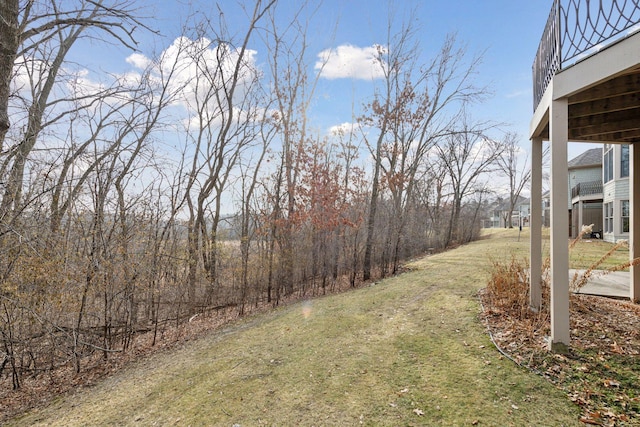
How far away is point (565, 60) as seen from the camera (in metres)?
3.15

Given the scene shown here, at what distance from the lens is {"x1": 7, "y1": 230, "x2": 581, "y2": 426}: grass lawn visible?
2740 millimetres

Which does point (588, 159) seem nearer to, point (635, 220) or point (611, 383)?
point (635, 220)

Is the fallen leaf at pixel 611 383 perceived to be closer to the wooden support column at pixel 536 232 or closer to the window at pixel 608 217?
the wooden support column at pixel 536 232

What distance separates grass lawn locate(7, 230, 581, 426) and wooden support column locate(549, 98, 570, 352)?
0.63m

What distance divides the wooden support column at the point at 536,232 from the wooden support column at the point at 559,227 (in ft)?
3.47

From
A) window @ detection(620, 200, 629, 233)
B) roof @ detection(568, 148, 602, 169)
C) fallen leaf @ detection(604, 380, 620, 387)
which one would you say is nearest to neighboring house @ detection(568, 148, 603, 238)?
roof @ detection(568, 148, 602, 169)

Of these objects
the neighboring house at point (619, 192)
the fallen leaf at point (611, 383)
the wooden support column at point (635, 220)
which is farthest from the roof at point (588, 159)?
the fallen leaf at point (611, 383)

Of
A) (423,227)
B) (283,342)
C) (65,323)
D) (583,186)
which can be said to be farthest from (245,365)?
(583,186)

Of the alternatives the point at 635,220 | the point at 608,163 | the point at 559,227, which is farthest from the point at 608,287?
the point at 608,163

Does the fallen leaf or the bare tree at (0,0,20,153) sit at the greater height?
the bare tree at (0,0,20,153)

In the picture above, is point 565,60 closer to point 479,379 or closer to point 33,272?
point 479,379

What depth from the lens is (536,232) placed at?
4352 millimetres

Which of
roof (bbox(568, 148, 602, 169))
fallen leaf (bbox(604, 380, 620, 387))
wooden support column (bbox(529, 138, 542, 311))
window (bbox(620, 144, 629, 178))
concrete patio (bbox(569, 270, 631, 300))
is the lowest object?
fallen leaf (bbox(604, 380, 620, 387))

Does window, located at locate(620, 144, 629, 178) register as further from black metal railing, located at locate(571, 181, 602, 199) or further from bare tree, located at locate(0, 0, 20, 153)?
bare tree, located at locate(0, 0, 20, 153)
